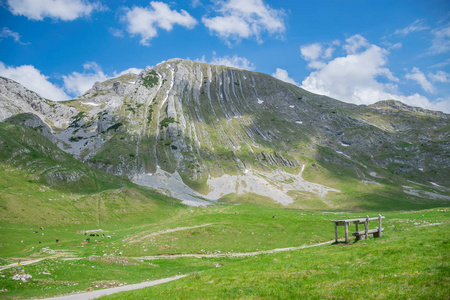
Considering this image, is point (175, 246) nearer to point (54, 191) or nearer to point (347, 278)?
point (347, 278)

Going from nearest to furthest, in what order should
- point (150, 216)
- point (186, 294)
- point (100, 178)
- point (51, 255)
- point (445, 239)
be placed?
point (186, 294) < point (445, 239) < point (51, 255) < point (150, 216) < point (100, 178)

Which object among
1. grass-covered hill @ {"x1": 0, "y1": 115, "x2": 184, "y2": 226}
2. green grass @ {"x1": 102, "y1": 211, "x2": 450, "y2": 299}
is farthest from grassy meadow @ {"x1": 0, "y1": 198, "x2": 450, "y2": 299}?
grass-covered hill @ {"x1": 0, "y1": 115, "x2": 184, "y2": 226}

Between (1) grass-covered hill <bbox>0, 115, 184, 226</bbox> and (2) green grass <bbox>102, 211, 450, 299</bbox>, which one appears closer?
(2) green grass <bbox>102, 211, 450, 299</bbox>

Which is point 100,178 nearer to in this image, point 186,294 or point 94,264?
point 94,264

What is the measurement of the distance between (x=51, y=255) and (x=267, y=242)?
39742mm

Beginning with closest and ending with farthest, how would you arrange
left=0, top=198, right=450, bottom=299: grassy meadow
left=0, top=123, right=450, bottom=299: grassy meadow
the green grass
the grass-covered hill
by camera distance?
the green grass < left=0, top=198, right=450, bottom=299: grassy meadow < left=0, top=123, right=450, bottom=299: grassy meadow < the grass-covered hill

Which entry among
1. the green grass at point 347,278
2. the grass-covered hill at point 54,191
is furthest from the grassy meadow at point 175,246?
the grass-covered hill at point 54,191

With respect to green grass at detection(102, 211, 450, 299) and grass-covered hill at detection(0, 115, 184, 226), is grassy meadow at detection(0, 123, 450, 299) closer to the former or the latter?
green grass at detection(102, 211, 450, 299)

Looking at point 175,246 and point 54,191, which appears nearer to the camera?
point 175,246

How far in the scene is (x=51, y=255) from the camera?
47.4 m

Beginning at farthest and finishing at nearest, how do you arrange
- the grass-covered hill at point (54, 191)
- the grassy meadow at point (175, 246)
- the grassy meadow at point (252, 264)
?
the grass-covered hill at point (54, 191) < the grassy meadow at point (175, 246) < the grassy meadow at point (252, 264)

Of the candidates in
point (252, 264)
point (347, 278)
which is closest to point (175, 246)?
point (252, 264)

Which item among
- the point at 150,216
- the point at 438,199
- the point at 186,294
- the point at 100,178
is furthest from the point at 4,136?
the point at 438,199

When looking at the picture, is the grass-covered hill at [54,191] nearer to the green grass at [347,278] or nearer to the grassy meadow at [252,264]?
the grassy meadow at [252,264]
